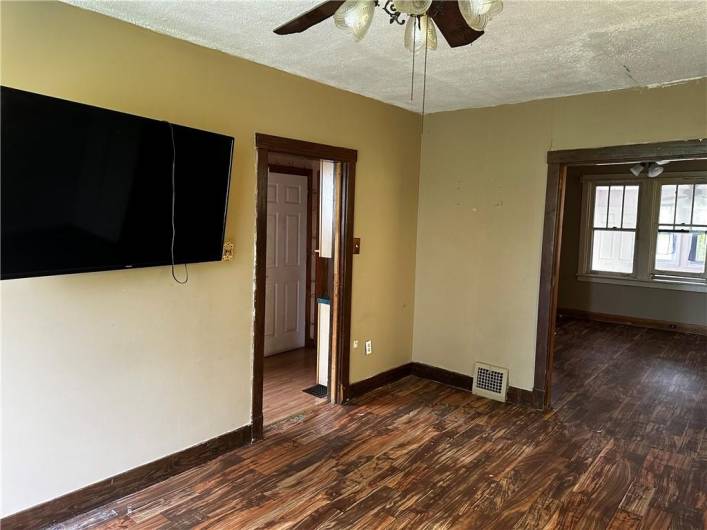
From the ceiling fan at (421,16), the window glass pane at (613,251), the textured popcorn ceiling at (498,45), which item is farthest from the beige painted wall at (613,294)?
the ceiling fan at (421,16)

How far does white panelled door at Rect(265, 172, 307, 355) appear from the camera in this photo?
5062mm

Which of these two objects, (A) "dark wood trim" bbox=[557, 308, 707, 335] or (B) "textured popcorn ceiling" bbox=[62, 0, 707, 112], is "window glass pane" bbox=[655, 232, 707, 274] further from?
(B) "textured popcorn ceiling" bbox=[62, 0, 707, 112]

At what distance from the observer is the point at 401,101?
157 inches

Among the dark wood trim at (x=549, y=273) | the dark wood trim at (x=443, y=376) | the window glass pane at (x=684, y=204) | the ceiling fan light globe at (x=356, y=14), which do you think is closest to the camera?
the ceiling fan light globe at (x=356, y=14)

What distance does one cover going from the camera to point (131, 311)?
2.60 m

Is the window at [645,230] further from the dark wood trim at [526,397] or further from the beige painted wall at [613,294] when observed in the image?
the dark wood trim at [526,397]

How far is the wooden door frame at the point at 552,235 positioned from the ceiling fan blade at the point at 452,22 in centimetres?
225

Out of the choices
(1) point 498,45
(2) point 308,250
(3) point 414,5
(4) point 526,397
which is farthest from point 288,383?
(3) point 414,5

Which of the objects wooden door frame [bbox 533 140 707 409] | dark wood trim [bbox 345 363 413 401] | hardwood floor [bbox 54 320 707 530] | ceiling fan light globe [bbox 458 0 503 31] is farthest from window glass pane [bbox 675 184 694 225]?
ceiling fan light globe [bbox 458 0 503 31]

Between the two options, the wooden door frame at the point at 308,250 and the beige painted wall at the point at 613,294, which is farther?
the beige painted wall at the point at 613,294

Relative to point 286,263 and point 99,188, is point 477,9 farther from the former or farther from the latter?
point 286,263

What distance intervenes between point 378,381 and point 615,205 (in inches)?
197

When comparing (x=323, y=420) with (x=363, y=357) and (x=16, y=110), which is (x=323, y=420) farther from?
(x=16, y=110)

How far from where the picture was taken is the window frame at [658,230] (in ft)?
21.3
